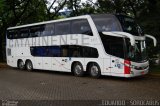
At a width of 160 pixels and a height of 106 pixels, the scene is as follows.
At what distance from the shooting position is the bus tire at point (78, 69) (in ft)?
61.3

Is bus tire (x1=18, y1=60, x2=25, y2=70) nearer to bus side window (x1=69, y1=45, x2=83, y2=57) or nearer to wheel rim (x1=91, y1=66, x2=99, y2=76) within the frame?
bus side window (x1=69, y1=45, x2=83, y2=57)

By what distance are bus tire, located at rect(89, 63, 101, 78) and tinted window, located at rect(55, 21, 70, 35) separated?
2909 mm

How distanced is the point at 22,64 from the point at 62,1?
1024 cm

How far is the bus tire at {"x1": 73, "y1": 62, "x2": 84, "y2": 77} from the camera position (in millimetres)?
18688

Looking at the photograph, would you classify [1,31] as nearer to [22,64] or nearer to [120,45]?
[22,64]

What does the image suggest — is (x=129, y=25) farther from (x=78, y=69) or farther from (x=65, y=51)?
(x=65, y=51)

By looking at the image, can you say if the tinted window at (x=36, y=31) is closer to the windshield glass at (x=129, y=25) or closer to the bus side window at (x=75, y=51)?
the bus side window at (x=75, y=51)

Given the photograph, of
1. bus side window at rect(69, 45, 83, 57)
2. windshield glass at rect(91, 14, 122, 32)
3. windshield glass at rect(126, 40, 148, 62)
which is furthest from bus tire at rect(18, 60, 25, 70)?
windshield glass at rect(126, 40, 148, 62)

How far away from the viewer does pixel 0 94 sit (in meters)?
12.5

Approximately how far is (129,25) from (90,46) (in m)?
2.62

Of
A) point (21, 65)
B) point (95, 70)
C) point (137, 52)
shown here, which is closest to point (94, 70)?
point (95, 70)

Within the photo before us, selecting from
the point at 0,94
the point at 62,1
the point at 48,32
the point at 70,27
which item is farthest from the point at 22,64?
the point at 0,94

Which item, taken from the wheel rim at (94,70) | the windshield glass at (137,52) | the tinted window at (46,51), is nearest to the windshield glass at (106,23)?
the windshield glass at (137,52)

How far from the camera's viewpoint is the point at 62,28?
19.8 meters
